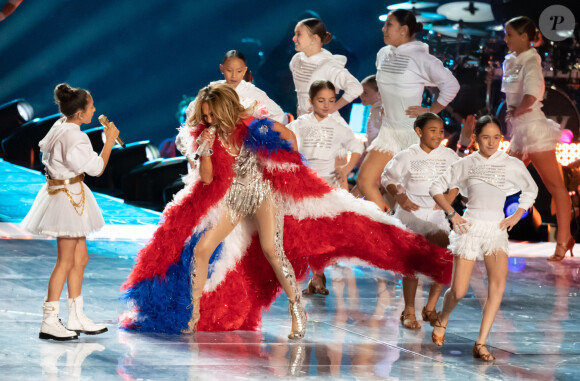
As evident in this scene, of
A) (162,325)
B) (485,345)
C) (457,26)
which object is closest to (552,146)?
(457,26)

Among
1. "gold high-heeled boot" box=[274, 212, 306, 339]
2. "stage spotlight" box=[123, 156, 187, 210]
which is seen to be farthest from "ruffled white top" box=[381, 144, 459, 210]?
"stage spotlight" box=[123, 156, 187, 210]

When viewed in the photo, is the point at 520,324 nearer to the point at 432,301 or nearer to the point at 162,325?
the point at 432,301

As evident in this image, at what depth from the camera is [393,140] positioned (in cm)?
621

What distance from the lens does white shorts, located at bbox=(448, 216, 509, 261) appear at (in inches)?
169

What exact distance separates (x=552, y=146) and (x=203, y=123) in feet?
13.3

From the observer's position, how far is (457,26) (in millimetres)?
9812

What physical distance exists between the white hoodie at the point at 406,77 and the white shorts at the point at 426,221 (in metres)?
1.33

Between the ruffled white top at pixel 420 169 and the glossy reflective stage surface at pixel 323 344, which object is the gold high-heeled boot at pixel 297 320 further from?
the ruffled white top at pixel 420 169

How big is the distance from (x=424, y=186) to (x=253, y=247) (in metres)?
1.05

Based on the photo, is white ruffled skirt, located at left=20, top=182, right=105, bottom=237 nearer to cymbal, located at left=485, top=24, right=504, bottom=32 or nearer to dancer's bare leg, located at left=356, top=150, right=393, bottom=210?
dancer's bare leg, located at left=356, top=150, right=393, bottom=210

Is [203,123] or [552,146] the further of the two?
[552,146]

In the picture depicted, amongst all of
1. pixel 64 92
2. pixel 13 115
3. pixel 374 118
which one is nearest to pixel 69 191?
pixel 64 92

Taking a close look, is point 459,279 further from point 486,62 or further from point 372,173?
point 486,62

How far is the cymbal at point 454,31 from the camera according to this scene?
9.74m
